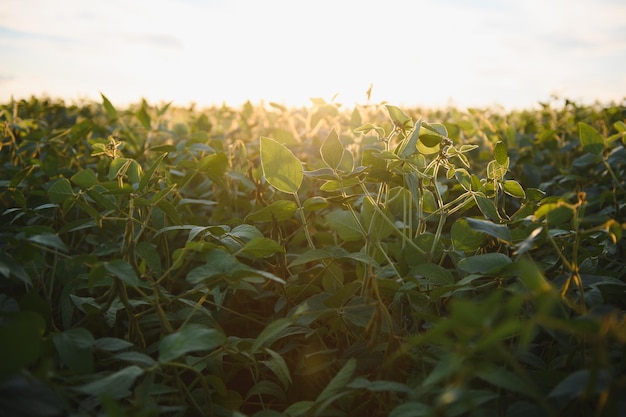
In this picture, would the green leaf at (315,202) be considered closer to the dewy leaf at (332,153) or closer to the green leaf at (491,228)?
the dewy leaf at (332,153)

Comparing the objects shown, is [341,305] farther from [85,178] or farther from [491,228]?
[85,178]

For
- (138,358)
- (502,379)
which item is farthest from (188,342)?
(502,379)

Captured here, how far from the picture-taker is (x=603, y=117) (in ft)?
9.35

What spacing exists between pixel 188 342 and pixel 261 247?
0.25 metres

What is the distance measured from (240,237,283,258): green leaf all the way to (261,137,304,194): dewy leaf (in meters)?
0.14

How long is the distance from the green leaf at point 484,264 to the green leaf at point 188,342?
447mm

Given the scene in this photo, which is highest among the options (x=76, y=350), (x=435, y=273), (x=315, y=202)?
(x=315, y=202)

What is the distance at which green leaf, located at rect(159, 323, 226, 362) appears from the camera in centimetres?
75

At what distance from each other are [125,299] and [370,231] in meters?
0.50

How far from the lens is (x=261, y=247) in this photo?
3.15 feet

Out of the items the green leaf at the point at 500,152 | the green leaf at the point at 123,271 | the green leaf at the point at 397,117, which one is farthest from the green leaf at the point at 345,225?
the green leaf at the point at 123,271

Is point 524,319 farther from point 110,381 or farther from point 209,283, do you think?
point 110,381

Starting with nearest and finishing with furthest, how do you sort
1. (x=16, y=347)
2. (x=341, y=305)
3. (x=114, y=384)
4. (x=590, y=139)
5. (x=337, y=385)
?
(x=16, y=347) → (x=114, y=384) → (x=337, y=385) → (x=341, y=305) → (x=590, y=139)

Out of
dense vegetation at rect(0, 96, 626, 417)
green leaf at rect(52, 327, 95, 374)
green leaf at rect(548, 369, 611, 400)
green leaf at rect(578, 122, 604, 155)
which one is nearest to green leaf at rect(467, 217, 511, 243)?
dense vegetation at rect(0, 96, 626, 417)
